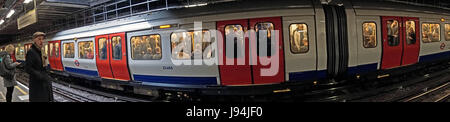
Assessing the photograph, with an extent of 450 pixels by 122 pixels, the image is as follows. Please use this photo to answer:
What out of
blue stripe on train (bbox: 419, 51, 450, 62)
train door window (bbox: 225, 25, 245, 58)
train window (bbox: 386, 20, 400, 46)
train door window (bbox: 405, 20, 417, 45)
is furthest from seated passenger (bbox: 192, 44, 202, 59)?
blue stripe on train (bbox: 419, 51, 450, 62)

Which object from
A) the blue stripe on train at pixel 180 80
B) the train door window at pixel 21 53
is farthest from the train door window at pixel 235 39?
the train door window at pixel 21 53

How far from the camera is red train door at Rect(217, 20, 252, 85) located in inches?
207

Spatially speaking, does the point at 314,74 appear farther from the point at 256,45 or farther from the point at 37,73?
the point at 37,73

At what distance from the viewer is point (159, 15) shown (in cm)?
597

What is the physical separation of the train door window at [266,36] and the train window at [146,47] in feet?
8.40

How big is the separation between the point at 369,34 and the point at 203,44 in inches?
191

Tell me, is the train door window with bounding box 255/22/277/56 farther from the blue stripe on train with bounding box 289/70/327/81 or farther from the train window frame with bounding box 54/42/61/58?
the train window frame with bounding box 54/42/61/58

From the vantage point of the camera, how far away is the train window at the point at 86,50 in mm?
8217

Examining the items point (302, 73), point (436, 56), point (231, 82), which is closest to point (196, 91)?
point (231, 82)

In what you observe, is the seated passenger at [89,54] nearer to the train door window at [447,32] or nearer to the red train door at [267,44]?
the red train door at [267,44]

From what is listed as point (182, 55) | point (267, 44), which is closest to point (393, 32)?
point (267, 44)

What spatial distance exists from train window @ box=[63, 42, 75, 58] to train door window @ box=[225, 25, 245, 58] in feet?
24.8

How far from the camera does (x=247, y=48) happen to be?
524 centimetres

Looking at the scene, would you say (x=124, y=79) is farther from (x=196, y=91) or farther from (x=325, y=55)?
(x=325, y=55)
